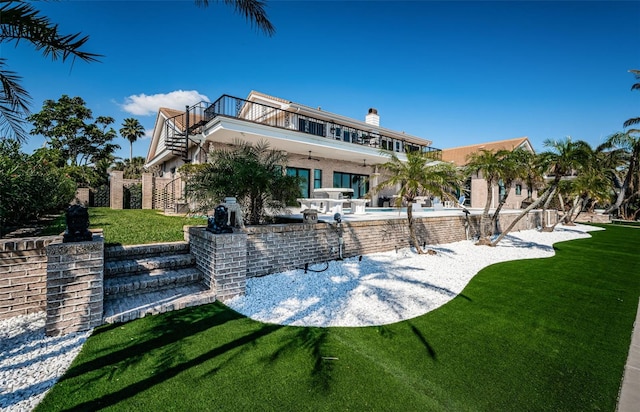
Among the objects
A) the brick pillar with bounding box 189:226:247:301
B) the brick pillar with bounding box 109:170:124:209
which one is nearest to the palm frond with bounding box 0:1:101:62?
the brick pillar with bounding box 189:226:247:301

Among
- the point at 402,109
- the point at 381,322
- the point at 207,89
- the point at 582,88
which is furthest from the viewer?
the point at 402,109

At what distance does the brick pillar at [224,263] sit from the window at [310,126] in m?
12.1

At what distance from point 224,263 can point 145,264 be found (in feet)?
5.18

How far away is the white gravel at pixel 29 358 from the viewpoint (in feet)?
A: 8.45

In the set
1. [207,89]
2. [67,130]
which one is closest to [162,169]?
[207,89]

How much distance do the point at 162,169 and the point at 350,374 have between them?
23.1 metres

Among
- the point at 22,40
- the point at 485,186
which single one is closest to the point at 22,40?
the point at 22,40

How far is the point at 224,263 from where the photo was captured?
501 cm

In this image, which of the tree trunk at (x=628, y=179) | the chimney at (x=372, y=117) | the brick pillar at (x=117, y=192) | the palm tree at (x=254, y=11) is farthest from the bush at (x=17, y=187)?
the tree trunk at (x=628, y=179)

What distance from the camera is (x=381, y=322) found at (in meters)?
4.40

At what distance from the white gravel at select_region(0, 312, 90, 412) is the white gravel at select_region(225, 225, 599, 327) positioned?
7.10ft

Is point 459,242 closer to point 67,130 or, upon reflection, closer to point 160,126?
point 160,126

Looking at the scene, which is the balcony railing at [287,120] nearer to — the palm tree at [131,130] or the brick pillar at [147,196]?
the brick pillar at [147,196]

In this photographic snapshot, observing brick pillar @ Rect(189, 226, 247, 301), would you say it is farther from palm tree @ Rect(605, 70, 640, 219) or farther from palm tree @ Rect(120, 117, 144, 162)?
palm tree @ Rect(120, 117, 144, 162)
